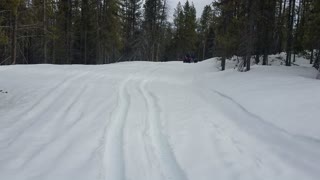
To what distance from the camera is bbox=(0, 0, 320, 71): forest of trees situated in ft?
71.6

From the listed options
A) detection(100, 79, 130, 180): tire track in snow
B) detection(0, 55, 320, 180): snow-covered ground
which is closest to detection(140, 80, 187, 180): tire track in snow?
detection(0, 55, 320, 180): snow-covered ground

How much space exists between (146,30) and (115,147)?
49285 millimetres

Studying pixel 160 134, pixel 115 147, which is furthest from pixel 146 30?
pixel 115 147

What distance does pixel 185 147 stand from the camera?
7.41m

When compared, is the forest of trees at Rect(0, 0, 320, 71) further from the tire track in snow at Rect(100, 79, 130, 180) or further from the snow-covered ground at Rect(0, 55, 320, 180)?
the tire track in snow at Rect(100, 79, 130, 180)

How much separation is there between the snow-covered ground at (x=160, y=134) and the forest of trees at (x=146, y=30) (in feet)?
13.6

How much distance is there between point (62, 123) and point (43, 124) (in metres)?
0.44

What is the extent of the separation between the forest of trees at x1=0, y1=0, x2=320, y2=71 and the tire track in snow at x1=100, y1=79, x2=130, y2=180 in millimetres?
5012

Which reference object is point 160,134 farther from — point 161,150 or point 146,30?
point 146,30

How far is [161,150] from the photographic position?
715 cm

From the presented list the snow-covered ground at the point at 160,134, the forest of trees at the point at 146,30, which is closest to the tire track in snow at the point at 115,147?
the snow-covered ground at the point at 160,134

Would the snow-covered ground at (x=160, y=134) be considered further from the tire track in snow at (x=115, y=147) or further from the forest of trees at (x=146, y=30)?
the forest of trees at (x=146, y=30)

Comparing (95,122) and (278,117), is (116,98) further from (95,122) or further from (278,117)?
(278,117)

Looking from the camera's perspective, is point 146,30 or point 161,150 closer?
point 161,150
